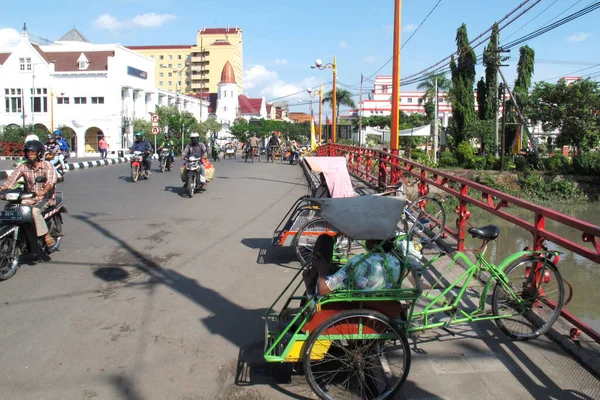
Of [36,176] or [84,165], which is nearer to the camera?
[36,176]

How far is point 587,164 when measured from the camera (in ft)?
109

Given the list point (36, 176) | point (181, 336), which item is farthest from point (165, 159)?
point (181, 336)

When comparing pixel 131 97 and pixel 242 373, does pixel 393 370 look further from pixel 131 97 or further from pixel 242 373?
pixel 131 97

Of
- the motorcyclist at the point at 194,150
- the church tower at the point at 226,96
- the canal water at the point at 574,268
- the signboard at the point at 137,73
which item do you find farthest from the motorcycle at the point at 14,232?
the church tower at the point at 226,96

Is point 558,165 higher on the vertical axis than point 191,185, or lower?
higher

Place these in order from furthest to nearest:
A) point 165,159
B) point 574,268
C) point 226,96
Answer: point 226,96 < point 165,159 < point 574,268

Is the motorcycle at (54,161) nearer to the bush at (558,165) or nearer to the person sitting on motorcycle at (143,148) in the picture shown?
the person sitting on motorcycle at (143,148)

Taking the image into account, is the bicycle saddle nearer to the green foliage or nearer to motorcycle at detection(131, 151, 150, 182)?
motorcycle at detection(131, 151, 150, 182)

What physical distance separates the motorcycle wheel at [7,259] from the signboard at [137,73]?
53.3m

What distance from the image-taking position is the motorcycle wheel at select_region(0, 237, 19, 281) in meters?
5.89

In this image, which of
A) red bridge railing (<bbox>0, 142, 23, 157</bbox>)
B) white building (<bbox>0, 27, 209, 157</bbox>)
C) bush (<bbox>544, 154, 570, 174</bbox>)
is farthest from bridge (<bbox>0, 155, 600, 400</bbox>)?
white building (<bbox>0, 27, 209, 157</bbox>)

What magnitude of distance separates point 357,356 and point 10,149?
3967 cm

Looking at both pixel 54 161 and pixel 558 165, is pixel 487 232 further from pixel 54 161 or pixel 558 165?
pixel 558 165

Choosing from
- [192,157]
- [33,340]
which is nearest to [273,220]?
[192,157]
